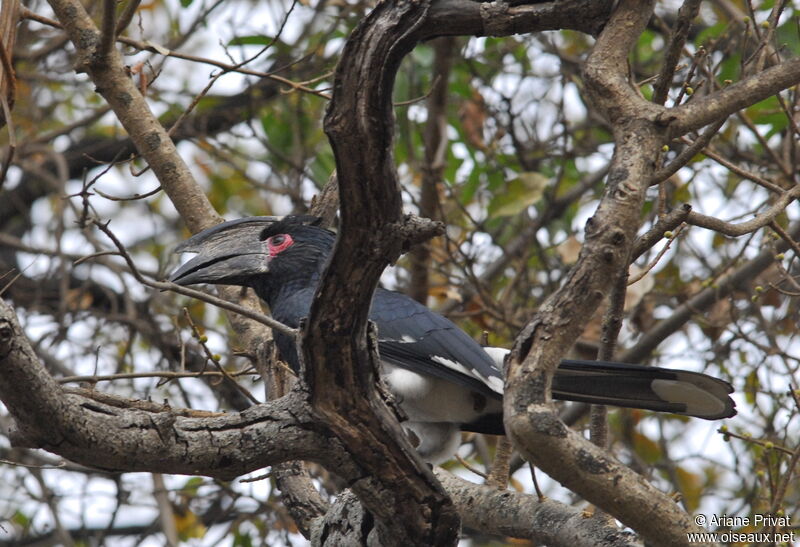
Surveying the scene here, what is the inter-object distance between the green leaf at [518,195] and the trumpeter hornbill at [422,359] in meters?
1.14

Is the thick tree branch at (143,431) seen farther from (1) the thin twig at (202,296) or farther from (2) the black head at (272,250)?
(2) the black head at (272,250)

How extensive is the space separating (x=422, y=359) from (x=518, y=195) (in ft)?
4.97

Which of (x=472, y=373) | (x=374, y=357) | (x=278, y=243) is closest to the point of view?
(x=374, y=357)

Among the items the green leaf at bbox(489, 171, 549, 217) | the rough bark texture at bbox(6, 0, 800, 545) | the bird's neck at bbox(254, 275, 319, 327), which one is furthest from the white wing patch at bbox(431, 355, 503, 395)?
the green leaf at bbox(489, 171, 549, 217)

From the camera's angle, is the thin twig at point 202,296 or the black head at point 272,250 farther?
the black head at point 272,250

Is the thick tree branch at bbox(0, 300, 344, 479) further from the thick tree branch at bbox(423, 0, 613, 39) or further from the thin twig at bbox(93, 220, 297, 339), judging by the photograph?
the thick tree branch at bbox(423, 0, 613, 39)

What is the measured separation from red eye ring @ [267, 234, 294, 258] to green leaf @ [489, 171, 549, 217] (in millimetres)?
1259

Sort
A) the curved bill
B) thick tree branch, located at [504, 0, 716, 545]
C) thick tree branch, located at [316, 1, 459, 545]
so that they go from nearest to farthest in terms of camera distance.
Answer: thick tree branch, located at [504, 0, 716, 545] < thick tree branch, located at [316, 1, 459, 545] < the curved bill

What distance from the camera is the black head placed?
3.70 metres

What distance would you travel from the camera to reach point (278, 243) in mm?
3865

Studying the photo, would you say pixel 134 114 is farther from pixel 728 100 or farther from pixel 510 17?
pixel 728 100

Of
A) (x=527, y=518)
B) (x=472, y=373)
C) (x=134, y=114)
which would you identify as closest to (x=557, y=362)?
(x=527, y=518)

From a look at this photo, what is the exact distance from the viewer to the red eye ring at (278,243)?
3844 millimetres

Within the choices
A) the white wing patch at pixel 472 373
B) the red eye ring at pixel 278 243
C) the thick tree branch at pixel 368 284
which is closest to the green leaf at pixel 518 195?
the red eye ring at pixel 278 243
